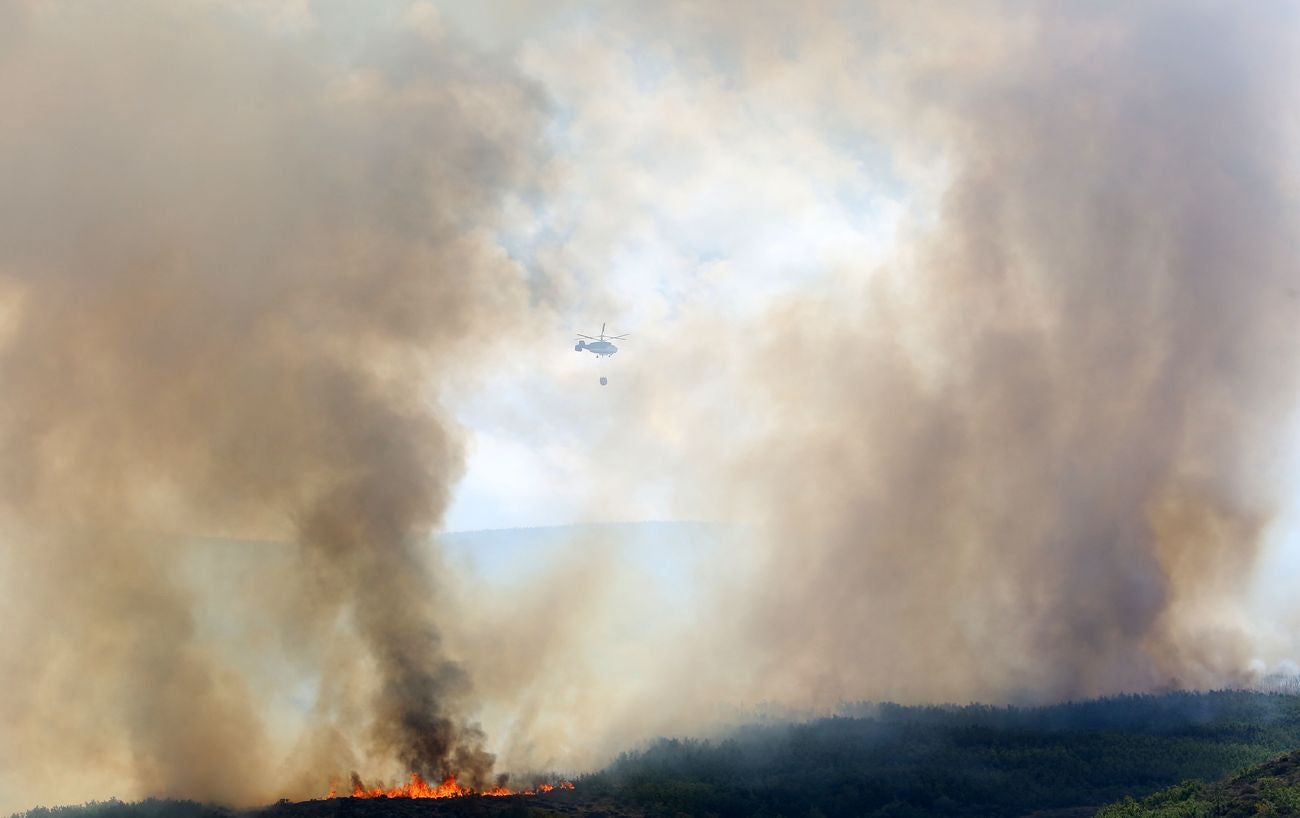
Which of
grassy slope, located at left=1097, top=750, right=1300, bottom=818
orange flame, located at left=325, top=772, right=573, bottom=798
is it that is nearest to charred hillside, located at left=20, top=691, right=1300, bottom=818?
grassy slope, located at left=1097, top=750, right=1300, bottom=818

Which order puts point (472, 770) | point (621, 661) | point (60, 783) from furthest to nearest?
point (621, 661)
point (60, 783)
point (472, 770)

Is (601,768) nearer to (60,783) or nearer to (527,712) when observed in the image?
(527,712)

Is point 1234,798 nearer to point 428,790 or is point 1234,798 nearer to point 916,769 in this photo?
point 916,769

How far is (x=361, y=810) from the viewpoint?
79.4m

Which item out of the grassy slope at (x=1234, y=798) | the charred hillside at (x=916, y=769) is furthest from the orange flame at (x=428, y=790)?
the grassy slope at (x=1234, y=798)

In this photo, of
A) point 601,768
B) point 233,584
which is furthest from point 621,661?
point 233,584

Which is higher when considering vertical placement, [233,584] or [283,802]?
[233,584]

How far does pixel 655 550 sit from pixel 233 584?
7060 centimetres

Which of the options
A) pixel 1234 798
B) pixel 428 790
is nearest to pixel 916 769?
pixel 1234 798

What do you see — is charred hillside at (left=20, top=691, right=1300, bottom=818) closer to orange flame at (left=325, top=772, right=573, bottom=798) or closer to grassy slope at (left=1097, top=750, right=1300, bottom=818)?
grassy slope at (left=1097, top=750, right=1300, bottom=818)

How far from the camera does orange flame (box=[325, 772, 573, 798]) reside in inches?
3474

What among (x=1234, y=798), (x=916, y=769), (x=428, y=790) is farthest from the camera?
(x=916, y=769)

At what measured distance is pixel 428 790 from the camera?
91.0 meters

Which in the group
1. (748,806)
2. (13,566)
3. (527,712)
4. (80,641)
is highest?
(13,566)
